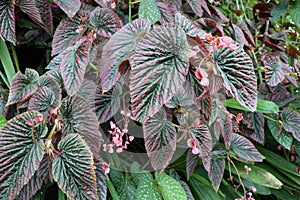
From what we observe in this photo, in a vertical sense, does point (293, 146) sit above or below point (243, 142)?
below

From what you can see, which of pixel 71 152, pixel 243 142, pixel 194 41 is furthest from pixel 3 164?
pixel 243 142

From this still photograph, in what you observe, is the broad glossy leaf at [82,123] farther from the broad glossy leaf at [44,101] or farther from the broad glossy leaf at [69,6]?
the broad glossy leaf at [69,6]

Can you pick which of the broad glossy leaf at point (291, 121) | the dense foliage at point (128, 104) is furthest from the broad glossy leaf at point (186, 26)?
the broad glossy leaf at point (291, 121)

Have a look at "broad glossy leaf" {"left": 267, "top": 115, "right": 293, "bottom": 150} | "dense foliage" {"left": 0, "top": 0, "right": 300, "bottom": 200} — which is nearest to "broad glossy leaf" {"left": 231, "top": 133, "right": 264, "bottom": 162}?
"dense foliage" {"left": 0, "top": 0, "right": 300, "bottom": 200}

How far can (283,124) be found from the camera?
90 centimetres

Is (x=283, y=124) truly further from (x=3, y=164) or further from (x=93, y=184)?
(x=3, y=164)

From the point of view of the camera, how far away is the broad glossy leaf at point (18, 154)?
1.58ft

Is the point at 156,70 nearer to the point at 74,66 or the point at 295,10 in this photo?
the point at 74,66

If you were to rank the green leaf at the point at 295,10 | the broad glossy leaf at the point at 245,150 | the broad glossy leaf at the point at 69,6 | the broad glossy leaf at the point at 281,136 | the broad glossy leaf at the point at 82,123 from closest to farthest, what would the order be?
the broad glossy leaf at the point at 82,123, the broad glossy leaf at the point at 69,6, the broad glossy leaf at the point at 245,150, the broad glossy leaf at the point at 281,136, the green leaf at the point at 295,10

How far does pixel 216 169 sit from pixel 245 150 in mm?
A: 100

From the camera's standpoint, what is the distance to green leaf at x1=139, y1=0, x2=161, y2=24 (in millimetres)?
690

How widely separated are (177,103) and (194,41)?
5.6 inches

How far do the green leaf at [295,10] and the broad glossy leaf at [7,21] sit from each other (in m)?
0.97

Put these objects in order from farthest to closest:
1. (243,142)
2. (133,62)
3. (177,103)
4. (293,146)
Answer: (293,146)
(243,142)
(177,103)
(133,62)
